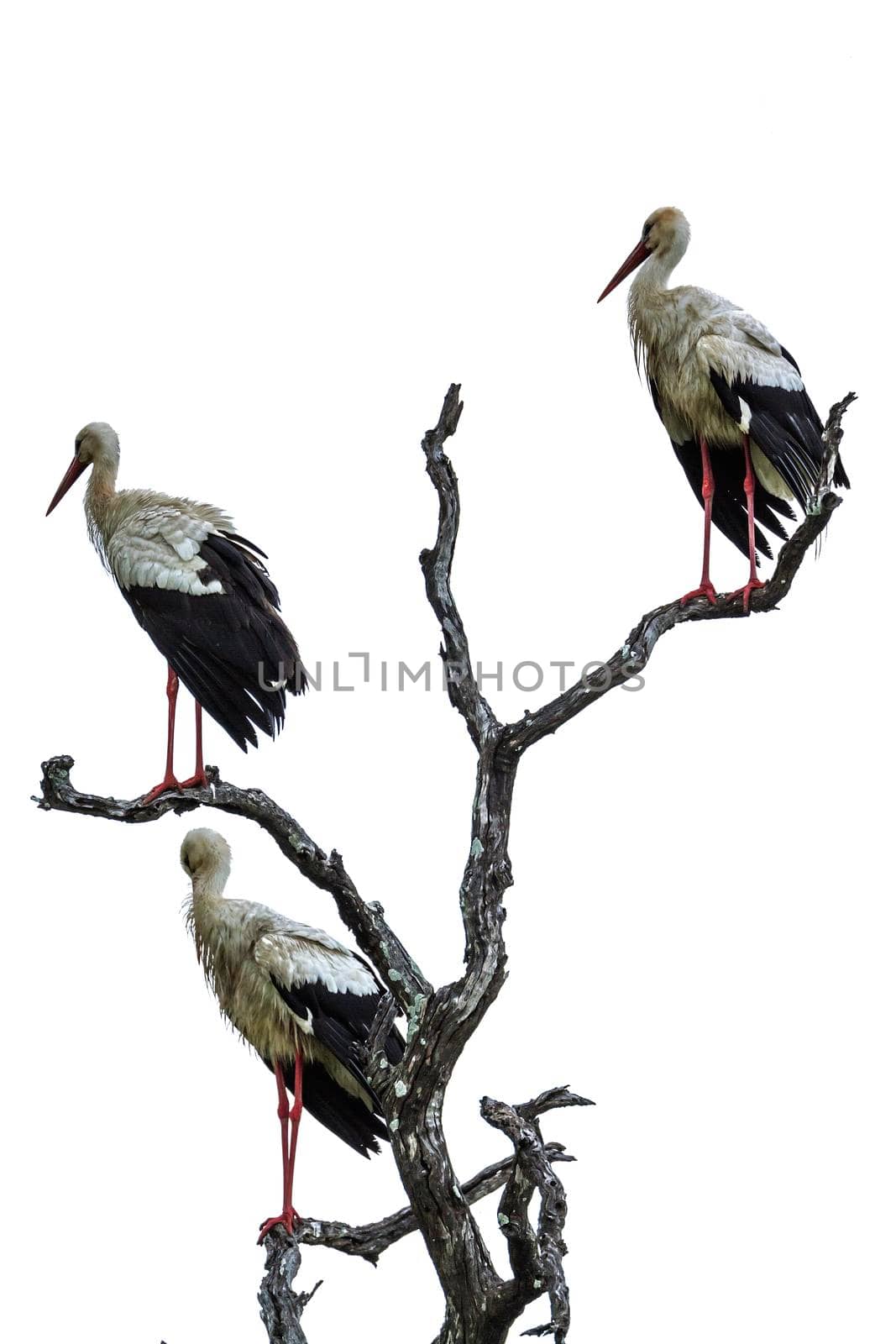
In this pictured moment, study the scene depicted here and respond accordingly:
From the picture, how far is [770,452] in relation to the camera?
7699mm

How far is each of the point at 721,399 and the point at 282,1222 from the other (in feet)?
12.1

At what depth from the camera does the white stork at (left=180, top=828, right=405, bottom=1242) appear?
24.6ft

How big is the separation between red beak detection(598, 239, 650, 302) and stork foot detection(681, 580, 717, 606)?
1549 mm

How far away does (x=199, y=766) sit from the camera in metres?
7.45

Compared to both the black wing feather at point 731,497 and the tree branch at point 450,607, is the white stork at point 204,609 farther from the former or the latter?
the black wing feather at point 731,497

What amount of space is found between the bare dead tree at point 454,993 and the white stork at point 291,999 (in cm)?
42

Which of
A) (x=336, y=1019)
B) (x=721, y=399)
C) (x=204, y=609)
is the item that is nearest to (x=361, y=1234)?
(x=336, y=1019)

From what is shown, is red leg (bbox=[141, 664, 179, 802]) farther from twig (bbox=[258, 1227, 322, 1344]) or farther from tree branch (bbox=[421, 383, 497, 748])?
twig (bbox=[258, 1227, 322, 1344])

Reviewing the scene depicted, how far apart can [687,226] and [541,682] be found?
7.13ft

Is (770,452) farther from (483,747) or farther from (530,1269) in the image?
(530,1269)

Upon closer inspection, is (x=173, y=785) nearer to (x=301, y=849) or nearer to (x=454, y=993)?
(x=301, y=849)

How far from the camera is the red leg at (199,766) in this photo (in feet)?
24.2

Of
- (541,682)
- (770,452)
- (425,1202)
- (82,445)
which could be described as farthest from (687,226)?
(425,1202)

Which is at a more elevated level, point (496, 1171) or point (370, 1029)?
point (370, 1029)
